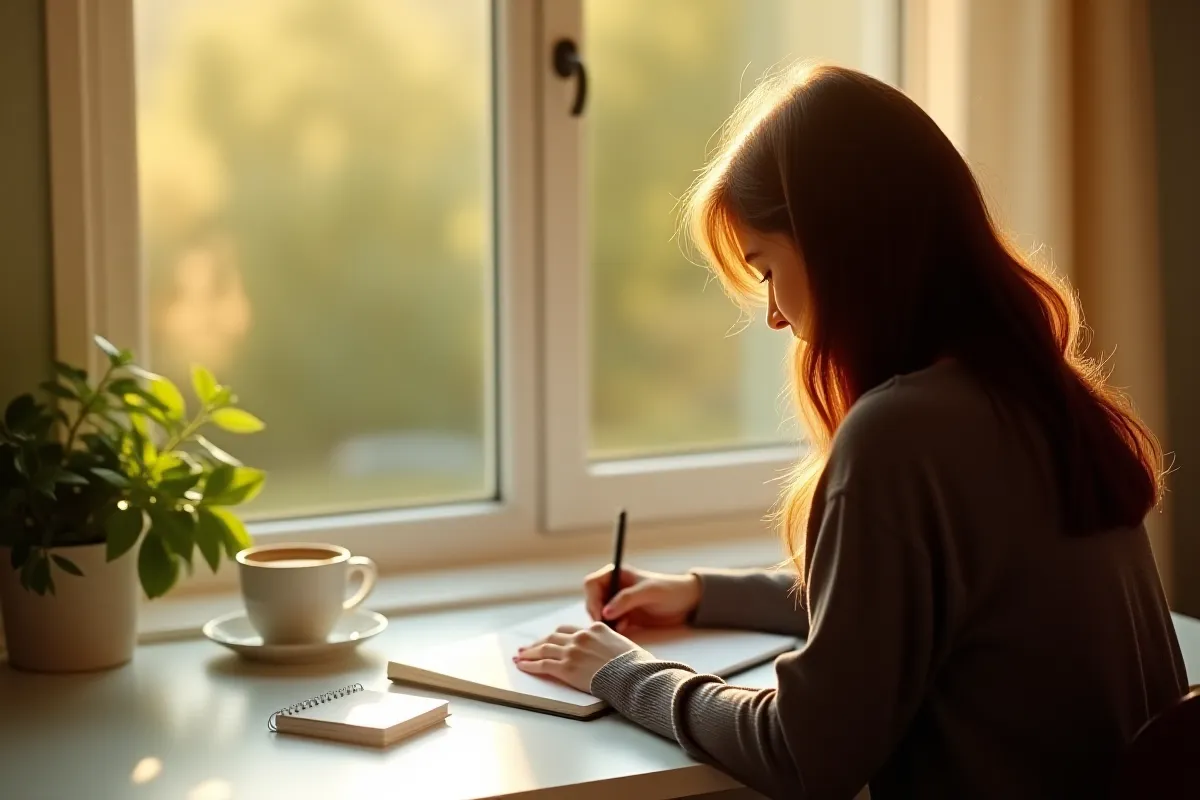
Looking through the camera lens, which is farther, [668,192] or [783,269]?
[668,192]

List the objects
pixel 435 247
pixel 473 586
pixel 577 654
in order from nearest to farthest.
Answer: pixel 577 654, pixel 473 586, pixel 435 247

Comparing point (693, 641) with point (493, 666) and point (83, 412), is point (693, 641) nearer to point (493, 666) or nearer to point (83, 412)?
point (493, 666)

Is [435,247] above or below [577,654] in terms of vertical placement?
above

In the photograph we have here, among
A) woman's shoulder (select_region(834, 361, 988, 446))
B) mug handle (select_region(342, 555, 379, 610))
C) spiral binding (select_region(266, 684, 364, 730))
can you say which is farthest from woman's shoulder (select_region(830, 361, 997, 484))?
mug handle (select_region(342, 555, 379, 610))

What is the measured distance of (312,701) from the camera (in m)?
1.19

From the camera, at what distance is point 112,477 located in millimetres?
1294

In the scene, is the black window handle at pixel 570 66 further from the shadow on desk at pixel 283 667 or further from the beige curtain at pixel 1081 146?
the shadow on desk at pixel 283 667

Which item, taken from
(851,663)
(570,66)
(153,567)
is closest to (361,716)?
(153,567)

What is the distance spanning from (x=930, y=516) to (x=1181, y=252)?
43.1 inches

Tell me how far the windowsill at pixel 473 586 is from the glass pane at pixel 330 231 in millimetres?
135

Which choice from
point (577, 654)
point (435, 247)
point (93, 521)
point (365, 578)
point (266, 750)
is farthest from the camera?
point (435, 247)

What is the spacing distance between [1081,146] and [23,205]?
1262 millimetres

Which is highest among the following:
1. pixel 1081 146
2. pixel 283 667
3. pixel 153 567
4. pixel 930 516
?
pixel 1081 146

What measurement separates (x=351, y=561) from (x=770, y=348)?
773mm
